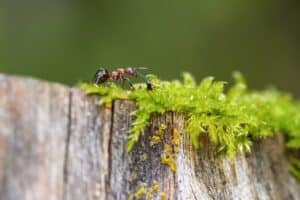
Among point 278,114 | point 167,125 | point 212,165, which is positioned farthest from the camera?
point 278,114

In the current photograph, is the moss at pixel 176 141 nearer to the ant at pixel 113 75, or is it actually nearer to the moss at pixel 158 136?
the moss at pixel 158 136

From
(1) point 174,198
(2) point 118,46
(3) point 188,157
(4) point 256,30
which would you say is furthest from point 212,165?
(4) point 256,30

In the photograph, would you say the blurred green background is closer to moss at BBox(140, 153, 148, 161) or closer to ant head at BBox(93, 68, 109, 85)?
ant head at BBox(93, 68, 109, 85)

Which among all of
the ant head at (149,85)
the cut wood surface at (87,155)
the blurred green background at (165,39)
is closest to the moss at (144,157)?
the cut wood surface at (87,155)

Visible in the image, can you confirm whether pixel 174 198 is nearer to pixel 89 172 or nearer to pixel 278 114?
pixel 89 172

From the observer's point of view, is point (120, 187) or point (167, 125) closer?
point (120, 187)

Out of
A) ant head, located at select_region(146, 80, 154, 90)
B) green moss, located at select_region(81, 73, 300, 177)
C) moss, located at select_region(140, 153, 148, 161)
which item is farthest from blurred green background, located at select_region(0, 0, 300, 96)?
moss, located at select_region(140, 153, 148, 161)

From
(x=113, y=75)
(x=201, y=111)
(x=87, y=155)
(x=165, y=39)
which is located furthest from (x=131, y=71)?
(x=165, y=39)
